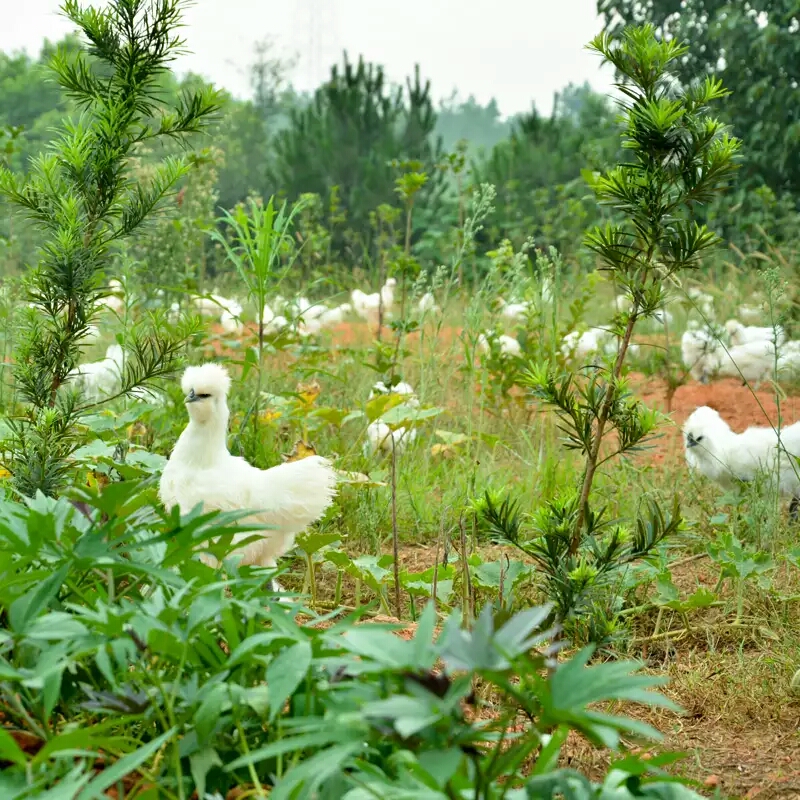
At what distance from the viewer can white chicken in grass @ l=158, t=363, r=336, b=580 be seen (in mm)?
2777

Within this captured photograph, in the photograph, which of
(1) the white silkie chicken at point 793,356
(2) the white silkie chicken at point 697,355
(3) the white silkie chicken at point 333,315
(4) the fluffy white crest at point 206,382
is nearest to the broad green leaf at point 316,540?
(4) the fluffy white crest at point 206,382

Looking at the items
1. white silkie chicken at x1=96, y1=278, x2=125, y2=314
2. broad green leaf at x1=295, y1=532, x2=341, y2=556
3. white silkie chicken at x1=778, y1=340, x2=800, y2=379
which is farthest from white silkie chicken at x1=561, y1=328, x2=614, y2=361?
broad green leaf at x1=295, y1=532, x2=341, y2=556

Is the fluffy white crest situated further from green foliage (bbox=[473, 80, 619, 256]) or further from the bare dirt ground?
green foliage (bbox=[473, 80, 619, 256])

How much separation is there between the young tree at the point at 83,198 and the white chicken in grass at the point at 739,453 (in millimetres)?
2510

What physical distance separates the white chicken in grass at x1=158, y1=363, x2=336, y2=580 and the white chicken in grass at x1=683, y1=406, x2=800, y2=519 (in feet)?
6.34

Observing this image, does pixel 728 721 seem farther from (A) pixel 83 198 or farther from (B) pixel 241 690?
(A) pixel 83 198

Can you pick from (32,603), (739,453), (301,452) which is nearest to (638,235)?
(301,452)

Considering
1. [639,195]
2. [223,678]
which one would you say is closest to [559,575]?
[639,195]

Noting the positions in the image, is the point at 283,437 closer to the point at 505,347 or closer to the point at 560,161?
the point at 505,347

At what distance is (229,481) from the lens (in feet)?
9.30

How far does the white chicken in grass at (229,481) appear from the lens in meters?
2.78

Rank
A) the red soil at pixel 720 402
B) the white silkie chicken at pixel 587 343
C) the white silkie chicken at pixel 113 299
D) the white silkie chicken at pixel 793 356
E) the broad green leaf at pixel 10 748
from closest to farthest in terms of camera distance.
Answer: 1. the broad green leaf at pixel 10 748
2. the white silkie chicken at pixel 113 299
3. the red soil at pixel 720 402
4. the white silkie chicken at pixel 793 356
5. the white silkie chicken at pixel 587 343

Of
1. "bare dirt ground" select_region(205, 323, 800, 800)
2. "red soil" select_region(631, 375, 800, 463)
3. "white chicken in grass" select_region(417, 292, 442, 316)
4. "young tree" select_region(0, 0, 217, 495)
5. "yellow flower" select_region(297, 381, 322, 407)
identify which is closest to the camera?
"bare dirt ground" select_region(205, 323, 800, 800)

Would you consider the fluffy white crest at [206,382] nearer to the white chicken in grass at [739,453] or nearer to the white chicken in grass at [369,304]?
the white chicken in grass at [739,453]
